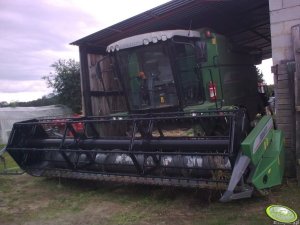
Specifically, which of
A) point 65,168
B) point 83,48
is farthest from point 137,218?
point 83,48

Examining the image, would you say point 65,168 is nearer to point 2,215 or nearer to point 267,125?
point 2,215

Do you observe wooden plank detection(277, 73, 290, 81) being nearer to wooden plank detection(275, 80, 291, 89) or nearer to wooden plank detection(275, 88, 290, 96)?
wooden plank detection(275, 80, 291, 89)

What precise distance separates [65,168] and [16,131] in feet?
3.50

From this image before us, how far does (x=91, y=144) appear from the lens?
5.50 meters

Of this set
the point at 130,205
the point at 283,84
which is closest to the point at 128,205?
the point at 130,205

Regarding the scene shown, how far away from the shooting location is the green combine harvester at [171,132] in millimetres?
→ 4150

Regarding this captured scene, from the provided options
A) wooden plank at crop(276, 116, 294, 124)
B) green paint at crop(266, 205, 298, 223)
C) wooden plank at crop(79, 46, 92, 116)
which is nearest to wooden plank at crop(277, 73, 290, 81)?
wooden plank at crop(276, 116, 294, 124)

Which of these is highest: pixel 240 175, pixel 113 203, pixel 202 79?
pixel 202 79

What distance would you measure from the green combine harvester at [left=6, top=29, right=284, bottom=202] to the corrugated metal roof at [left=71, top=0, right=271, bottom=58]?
68 centimetres

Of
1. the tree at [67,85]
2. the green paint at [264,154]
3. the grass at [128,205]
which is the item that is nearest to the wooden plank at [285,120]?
the green paint at [264,154]

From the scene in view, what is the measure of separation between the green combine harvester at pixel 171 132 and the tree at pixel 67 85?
7738 millimetres

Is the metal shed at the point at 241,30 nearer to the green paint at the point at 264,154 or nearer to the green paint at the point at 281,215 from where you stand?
the green paint at the point at 264,154

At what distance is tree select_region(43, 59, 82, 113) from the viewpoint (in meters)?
17.1

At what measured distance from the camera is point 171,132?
251 inches
